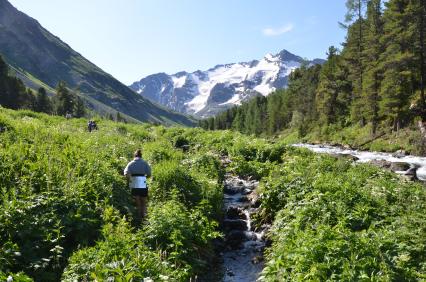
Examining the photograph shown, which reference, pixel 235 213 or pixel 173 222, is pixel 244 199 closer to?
pixel 235 213

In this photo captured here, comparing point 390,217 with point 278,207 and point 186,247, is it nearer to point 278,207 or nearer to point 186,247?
point 278,207

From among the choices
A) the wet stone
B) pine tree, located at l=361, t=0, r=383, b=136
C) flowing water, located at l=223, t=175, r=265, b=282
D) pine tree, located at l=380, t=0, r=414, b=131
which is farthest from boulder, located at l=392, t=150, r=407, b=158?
the wet stone

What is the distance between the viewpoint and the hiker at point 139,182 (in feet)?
39.1

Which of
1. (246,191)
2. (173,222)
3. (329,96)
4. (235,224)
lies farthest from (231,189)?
(329,96)

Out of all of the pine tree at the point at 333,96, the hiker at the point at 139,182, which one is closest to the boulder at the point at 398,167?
the hiker at the point at 139,182

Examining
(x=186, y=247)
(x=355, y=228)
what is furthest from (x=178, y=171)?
(x=355, y=228)

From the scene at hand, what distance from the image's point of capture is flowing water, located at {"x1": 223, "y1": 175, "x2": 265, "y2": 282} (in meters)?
11.0

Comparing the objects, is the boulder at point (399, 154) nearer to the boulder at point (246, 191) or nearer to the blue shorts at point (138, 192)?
the boulder at point (246, 191)

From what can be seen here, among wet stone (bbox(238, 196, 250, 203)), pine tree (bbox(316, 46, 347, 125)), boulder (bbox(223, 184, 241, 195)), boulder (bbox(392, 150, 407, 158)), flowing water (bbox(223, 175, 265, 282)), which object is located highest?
pine tree (bbox(316, 46, 347, 125))

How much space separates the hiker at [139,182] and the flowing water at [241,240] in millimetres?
2877

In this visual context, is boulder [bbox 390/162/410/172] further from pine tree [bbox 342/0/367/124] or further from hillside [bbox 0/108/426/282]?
pine tree [bbox 342/0/367/124]

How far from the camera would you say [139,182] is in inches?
484

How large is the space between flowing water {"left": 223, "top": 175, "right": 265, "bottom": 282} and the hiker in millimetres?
2877

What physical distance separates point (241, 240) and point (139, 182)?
151 inches
